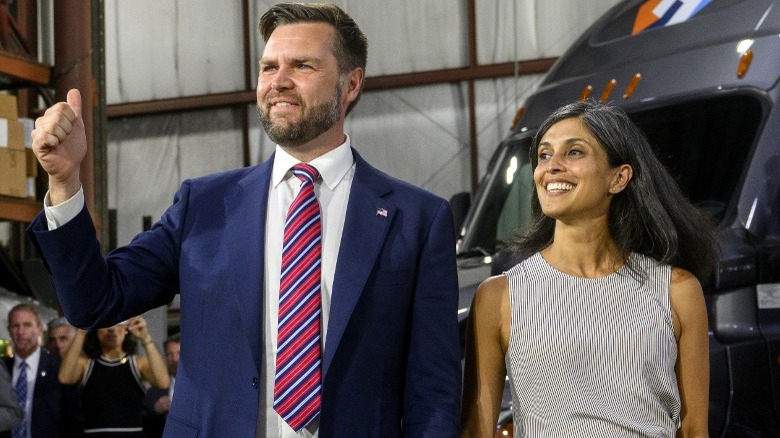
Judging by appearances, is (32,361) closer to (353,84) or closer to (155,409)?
(155,409)

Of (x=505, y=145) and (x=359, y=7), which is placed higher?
(x=359, y=7)

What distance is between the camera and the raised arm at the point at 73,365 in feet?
30.6

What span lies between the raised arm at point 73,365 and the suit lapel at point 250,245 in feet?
20.3

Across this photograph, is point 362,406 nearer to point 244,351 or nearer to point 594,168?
point 244,351

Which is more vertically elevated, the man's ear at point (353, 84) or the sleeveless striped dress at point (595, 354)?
the man's ear at point (353, 84)

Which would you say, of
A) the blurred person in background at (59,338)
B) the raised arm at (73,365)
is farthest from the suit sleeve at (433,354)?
the blurred person in background at (59,338)

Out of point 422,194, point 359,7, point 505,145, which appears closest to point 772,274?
point 505,145

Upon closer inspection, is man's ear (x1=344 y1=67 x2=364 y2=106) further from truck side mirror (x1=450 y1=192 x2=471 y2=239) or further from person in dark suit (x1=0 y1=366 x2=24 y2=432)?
person in dark suit (x1=0 y1=366 x2=24 y2=432)

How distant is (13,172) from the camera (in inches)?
486

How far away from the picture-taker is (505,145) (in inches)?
283

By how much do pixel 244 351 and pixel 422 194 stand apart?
2.24 feet

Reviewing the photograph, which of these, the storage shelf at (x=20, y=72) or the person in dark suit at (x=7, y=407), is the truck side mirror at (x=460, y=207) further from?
the storage shelf at (x=20, y=72)

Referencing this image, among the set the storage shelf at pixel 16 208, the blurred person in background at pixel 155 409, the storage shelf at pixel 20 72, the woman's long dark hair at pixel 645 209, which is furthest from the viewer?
the storage shelf at pixel 20 72

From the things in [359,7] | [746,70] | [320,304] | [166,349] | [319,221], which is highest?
[359,7]
